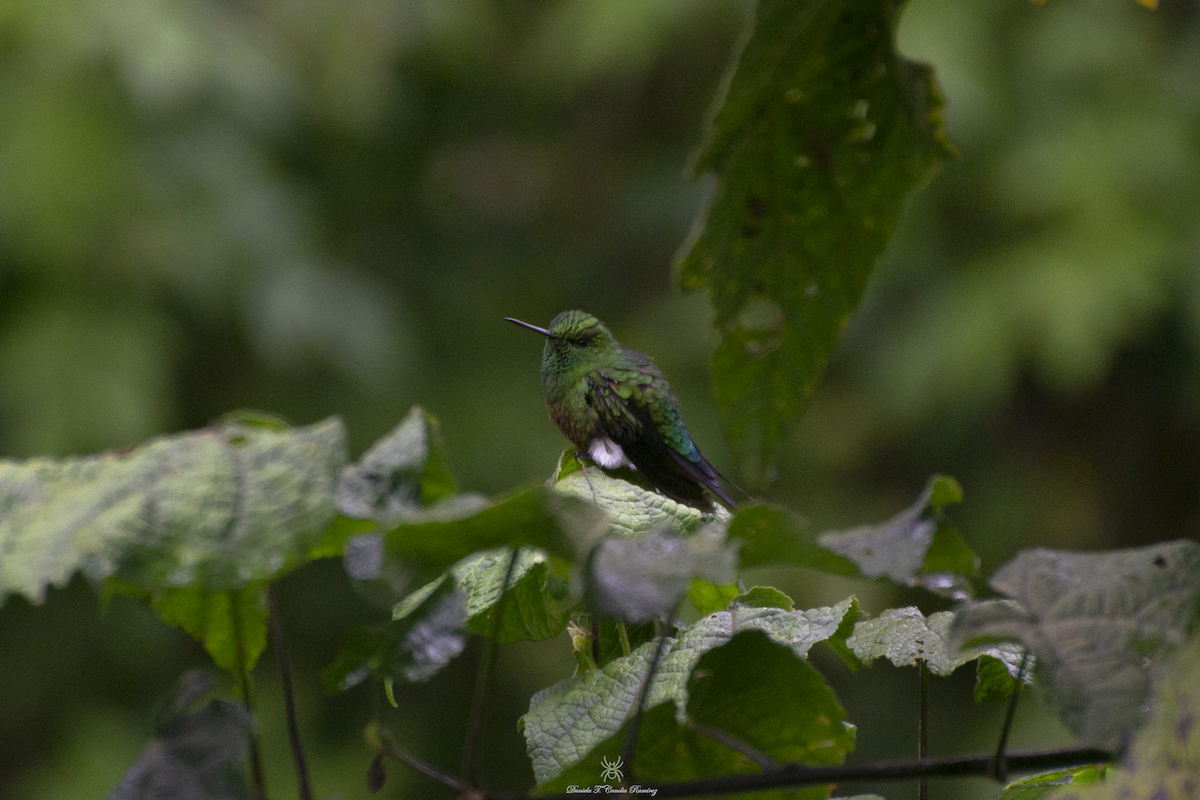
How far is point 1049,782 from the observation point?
695 mm

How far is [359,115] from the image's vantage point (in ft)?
15.1

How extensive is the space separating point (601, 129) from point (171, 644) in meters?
3.72

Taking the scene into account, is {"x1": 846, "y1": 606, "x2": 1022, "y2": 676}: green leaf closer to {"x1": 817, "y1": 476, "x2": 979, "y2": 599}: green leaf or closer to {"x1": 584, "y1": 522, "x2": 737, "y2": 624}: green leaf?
{"x1": 817, "y1": 476, "x2": 979, "y2": 599}: green leaf

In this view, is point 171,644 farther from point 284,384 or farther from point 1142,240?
point 1142,240

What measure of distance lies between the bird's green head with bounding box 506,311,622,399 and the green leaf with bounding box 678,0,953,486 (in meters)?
0.77

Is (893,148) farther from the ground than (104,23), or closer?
closer

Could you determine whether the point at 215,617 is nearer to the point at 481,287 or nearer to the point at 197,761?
the point at 197,761

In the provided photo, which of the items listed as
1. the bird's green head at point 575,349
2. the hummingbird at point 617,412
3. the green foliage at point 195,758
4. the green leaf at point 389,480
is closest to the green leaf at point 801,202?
the green leaf at point 389,480

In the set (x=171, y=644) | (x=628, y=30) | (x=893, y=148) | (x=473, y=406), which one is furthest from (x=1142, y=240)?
(x=171, y=644)

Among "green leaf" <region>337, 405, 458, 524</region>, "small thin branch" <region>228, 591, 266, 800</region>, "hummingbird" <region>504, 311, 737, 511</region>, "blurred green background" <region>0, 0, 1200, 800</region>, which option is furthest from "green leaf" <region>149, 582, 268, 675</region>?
"blurred green background" <region>0, 0, 1200, 800</region>

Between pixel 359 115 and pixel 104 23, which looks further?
pixel 359 115

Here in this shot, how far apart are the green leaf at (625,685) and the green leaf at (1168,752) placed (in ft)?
0.78

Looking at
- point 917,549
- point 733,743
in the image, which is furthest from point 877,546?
point 733,743

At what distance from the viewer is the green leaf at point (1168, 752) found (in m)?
0.44
